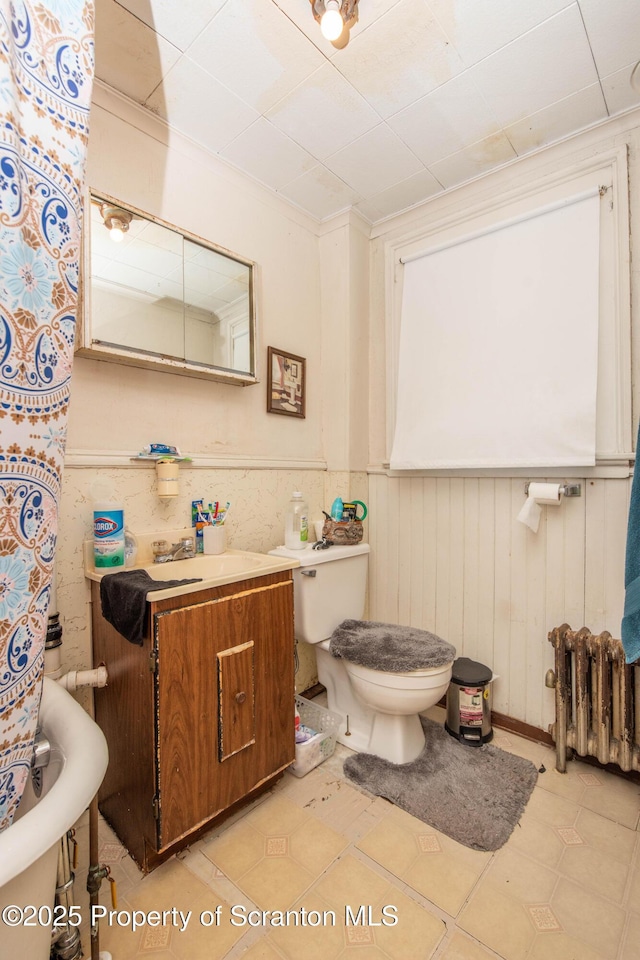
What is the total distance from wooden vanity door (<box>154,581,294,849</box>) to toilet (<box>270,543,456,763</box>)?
0.83ft

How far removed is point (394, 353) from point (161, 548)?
4.69 ft

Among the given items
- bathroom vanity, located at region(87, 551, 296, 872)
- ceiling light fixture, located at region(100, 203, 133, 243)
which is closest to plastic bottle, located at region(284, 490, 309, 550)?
bathroom vanity, located at region(87, 551, 296, 872)

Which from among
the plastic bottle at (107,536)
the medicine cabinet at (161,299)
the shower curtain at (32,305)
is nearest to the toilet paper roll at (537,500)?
the medicine cabinet at (161,299)

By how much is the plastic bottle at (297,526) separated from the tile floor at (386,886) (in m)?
0.89

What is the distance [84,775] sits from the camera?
68 cm

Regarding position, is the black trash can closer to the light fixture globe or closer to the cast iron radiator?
the cast iron radiator

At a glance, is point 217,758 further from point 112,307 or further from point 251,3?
point 251,3

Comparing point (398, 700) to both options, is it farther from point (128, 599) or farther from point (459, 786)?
point (128, 599)

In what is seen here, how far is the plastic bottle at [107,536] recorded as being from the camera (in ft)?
4.30

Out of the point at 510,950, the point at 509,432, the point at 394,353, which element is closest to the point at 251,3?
the point at 394,353

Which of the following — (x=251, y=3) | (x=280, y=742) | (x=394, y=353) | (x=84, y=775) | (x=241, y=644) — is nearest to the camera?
(x=84, y=775)

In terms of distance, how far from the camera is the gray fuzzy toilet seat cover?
4.92ft

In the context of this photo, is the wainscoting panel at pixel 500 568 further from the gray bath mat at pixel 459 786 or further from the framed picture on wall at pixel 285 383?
the framed picture on wall at pixel 285 383

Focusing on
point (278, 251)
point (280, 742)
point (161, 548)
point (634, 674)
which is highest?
point (278, 251)
